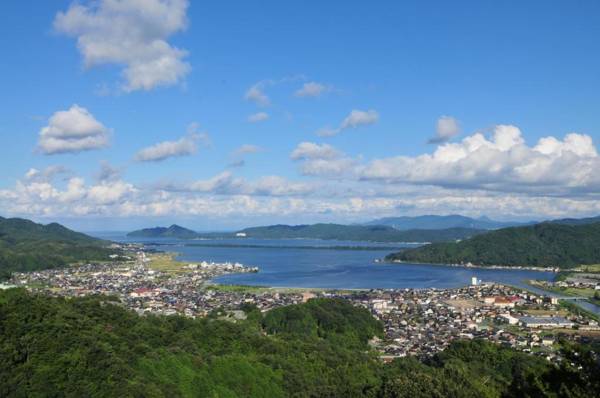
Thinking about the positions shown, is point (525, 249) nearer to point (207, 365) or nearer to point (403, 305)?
point (403, 305)

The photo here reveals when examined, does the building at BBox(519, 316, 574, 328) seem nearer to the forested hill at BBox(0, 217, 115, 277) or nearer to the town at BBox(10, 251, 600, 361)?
the town at BBox(10, 251, 600, 361)

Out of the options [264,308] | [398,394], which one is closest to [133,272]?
[264,308]

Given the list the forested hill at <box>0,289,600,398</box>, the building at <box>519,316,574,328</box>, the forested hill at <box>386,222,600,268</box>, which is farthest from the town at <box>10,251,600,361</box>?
the forested hill at <box>386,222,600,268</box>

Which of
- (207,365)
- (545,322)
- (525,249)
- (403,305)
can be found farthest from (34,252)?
(525,249)

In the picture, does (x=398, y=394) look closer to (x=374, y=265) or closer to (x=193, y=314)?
(x=193, y=314)

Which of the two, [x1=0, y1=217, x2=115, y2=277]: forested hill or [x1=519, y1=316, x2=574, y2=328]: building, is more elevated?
[x1=0, y1=217, x2=115, y2=277]: forested hill

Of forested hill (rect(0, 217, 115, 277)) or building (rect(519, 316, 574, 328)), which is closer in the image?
building (rect(519, 316, 574, 328))
